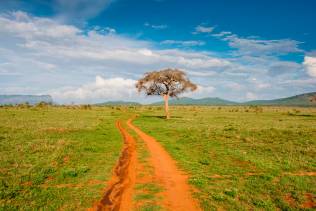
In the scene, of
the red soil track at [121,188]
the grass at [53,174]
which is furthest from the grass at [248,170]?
the grass at [53,174]

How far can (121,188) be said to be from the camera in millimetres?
9875

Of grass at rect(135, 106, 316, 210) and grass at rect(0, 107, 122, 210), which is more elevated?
grass at rect(0, 107, 122, 210)

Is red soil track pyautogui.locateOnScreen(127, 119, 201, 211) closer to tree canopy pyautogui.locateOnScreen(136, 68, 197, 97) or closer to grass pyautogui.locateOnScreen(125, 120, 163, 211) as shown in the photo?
grass pyautogui.locateOnScreen(125, 120, 163, 211)

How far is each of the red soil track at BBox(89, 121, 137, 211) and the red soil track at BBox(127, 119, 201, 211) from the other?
123 cm

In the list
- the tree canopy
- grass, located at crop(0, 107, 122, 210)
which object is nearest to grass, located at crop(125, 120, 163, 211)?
grass, located at crop(0, 107, 122, 210)

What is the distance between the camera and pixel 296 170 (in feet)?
41.8

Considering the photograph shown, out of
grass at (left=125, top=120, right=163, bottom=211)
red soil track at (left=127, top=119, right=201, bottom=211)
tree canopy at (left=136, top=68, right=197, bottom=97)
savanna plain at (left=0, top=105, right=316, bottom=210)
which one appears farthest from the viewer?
tree canopy at (left=136, top=68, right=197, bottom=97)

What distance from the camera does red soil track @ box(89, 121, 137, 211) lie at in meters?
8.27

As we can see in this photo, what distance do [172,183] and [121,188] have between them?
2133mm

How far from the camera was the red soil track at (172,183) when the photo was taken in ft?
27.5

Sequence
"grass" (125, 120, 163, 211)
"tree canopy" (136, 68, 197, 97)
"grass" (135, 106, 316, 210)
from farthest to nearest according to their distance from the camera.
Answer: "tree canopy" (136, 68, 197, 97) < "grass" (135, 106, 316, 210) < "grass" (125, 120, 163, 211)

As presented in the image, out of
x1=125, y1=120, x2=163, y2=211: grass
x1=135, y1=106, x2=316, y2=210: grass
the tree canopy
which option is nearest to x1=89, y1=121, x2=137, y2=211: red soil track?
x1=125, y1=120, x2=163, y2=211: grass

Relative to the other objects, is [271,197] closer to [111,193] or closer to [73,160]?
[111,193]

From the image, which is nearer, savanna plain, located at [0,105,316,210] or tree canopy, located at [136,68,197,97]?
savanna plain, located at [0,105,316,210]
